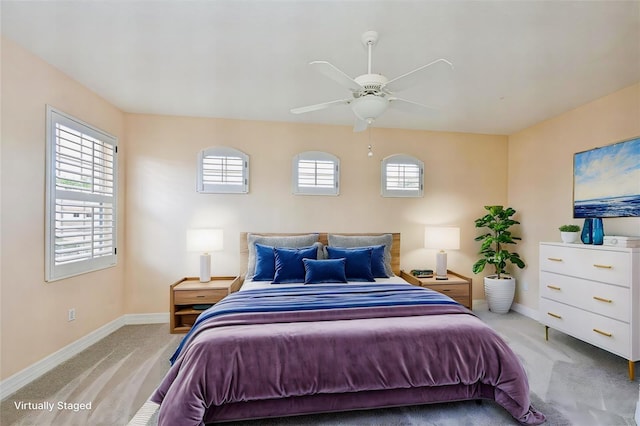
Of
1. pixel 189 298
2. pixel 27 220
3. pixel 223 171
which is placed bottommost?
pixel 189 298

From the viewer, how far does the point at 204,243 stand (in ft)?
11.6

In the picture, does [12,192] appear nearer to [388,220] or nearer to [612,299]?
[388,220]

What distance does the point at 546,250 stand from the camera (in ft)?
10.8

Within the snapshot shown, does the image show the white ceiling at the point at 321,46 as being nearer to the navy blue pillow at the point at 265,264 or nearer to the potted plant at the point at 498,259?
the potted plant at the point at 498,259

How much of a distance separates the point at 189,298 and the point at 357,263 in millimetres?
1995

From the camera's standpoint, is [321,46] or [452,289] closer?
[321,46]

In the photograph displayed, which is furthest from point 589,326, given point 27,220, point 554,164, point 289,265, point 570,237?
point 27,220

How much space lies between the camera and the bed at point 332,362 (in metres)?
1.80

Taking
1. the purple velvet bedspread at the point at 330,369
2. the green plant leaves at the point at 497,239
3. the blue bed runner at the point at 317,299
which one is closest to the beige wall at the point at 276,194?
the green plant leaves at the point at 497,239

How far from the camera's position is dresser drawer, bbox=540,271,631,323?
2.52m

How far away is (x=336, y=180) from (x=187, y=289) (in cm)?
235

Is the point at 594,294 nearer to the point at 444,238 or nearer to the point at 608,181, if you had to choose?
the point at 608,181

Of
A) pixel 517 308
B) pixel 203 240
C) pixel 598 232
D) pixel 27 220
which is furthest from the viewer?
pixel 517 308

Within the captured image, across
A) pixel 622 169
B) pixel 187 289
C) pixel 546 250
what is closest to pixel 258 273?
pixel 187 289
